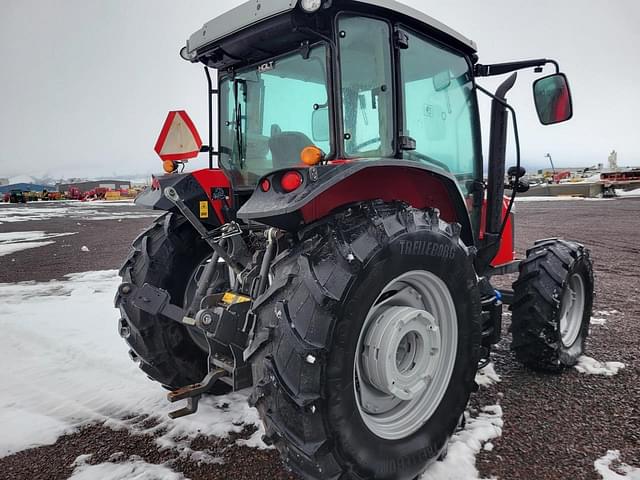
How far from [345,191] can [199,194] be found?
40.9 inches

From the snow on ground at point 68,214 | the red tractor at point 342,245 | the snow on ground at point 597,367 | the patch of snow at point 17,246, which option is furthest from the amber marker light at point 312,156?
the snow on ground at point 68,214

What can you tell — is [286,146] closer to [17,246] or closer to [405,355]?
[405,355]

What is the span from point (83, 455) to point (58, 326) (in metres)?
2.50

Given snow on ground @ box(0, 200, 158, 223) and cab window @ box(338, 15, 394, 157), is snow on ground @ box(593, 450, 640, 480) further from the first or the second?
snow on ground @ box(0, 200, 158, 223)

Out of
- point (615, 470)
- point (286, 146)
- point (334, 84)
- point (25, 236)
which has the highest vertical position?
point (334, 84)

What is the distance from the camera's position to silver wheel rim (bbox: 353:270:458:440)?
80.7 inches

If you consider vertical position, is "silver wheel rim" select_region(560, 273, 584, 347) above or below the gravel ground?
above

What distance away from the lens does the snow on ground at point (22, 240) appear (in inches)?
408

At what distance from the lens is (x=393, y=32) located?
2.40 meters

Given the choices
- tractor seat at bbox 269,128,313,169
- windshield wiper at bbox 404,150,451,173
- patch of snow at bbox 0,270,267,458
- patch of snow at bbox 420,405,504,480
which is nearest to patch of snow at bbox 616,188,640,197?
windshield wiper at bbox 404,150,451,173

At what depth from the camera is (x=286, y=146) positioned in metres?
2.60

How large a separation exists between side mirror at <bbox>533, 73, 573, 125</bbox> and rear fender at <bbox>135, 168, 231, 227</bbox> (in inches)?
82.3

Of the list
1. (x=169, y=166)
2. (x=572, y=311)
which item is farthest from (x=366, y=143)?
(x=572, y=311)

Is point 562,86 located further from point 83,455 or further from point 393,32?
point 83,455
